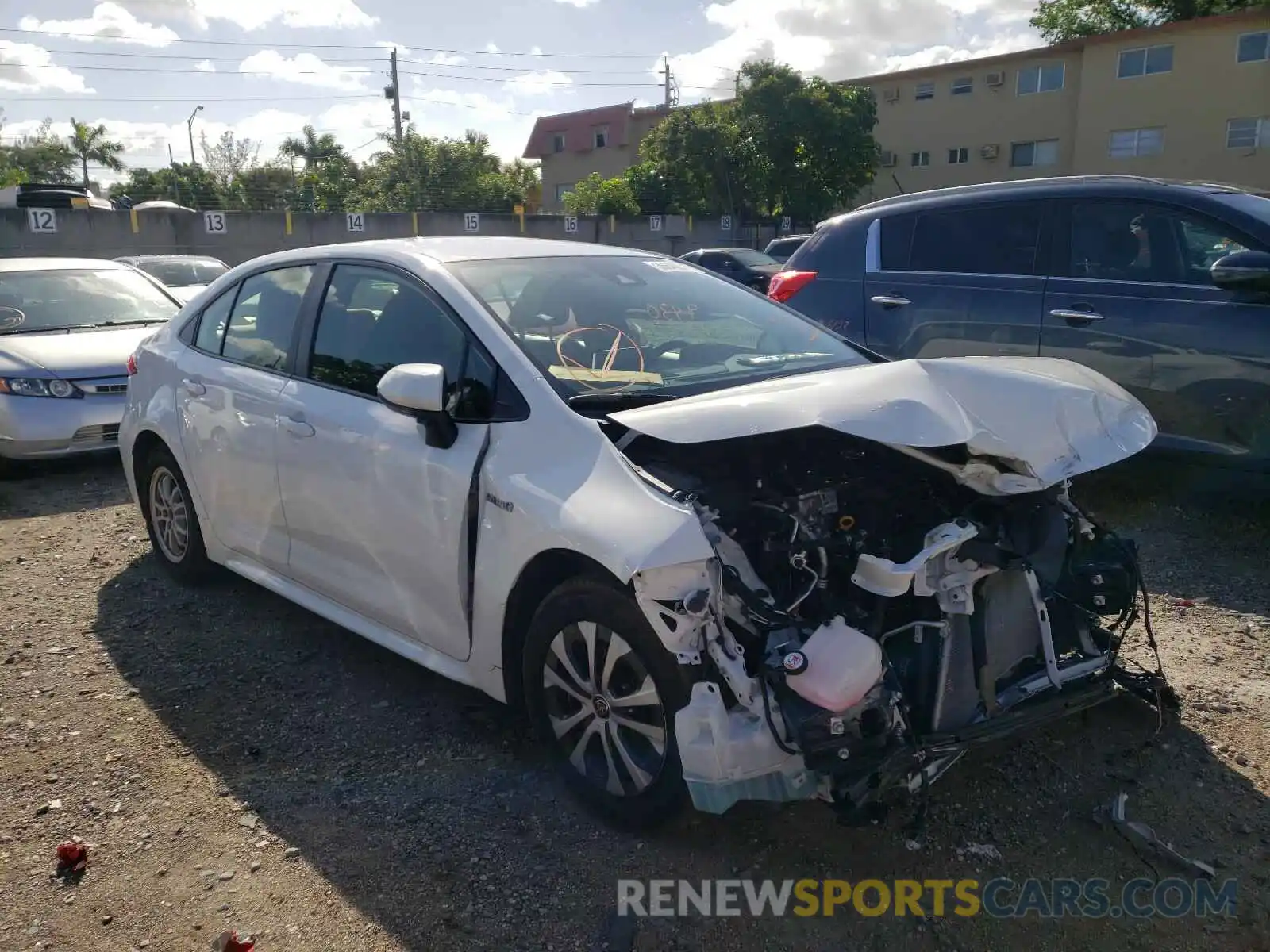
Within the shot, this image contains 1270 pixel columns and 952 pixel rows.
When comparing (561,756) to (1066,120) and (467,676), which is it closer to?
(467,676)

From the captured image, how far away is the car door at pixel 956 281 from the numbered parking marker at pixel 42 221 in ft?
74.0

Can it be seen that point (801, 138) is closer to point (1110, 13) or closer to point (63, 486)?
point (1110, 13)

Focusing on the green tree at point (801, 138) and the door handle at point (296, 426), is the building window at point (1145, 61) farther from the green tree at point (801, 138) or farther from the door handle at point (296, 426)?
the door handle at point (296, 426)

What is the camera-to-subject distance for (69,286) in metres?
8.55

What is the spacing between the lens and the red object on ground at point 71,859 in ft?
9.61

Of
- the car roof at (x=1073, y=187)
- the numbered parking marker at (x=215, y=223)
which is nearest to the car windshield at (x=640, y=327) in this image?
the car roof at (x=1073, y=187)

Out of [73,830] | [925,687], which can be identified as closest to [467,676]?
[73,830]

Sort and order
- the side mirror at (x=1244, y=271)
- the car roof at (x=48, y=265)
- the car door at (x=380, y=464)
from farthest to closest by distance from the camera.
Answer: the car roof at (x=48, y=265) < the side mirror at (x=1244, y=271) < the car door at (x=380, y=464)

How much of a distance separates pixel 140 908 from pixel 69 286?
730cm

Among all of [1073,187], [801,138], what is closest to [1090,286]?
[1073,187]

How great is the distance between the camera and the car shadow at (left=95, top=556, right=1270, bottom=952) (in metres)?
2.63

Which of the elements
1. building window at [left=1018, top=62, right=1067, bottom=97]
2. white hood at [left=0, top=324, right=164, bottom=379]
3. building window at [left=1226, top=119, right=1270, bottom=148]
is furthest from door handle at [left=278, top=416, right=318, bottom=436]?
building window at [left=1018, top=62, right=1067, bottom=97]

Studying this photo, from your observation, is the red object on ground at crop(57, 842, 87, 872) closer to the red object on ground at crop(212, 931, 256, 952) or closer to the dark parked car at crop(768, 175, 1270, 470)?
the red object on ground at crop(212, 931, 256, 952)

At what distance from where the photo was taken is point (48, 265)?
8.69 metres
